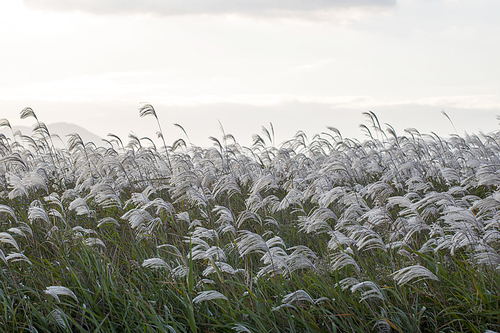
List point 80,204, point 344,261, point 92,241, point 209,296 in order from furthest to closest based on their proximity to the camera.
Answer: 1. point 80,204
2. point 92,241
3. point 344,261
4. point 209,296

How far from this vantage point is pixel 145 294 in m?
3.35

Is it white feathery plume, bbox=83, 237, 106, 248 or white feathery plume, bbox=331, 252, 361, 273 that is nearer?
white feathery plume, bbox=331, 252, 361, 273

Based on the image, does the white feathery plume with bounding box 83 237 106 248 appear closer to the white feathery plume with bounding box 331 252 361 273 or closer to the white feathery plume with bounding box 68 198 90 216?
the white feathery plume with bounding box 68 198 90 216

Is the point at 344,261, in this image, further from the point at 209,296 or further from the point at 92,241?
the point at 92,241

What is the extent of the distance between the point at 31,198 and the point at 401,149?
701 cm

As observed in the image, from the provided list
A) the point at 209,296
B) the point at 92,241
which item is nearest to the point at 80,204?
the point at 92,241

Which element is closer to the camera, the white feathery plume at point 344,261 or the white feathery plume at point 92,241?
the white feathery plume at point 344,261

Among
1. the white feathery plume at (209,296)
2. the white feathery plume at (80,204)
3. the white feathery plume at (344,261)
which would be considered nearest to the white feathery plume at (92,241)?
the white feathery plume at (80,204)

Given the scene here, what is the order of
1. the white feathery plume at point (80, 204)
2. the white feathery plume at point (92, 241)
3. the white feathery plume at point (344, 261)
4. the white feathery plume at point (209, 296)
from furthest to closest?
the white feathery plume at point (80, 204) < the white feathery plume at point (92, 241) < the white feathery plume at point (344, 261) < the white feathery plume at point (209, 296)

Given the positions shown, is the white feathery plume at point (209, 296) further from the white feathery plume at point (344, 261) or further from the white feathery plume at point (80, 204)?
the white feathery plume at point (80, 204)

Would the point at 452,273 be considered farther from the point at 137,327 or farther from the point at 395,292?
the point at 137,327

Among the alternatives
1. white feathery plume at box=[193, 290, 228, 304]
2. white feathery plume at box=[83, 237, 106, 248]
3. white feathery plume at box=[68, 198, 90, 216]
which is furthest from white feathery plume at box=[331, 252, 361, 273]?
white feathery plume at box=[68, 198, 90, 216]

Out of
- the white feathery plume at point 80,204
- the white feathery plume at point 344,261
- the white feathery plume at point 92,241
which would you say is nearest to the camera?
the white feathery plume at point 344,261

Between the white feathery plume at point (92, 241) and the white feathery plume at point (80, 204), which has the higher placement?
the white feathery plume at point (80, 204)
